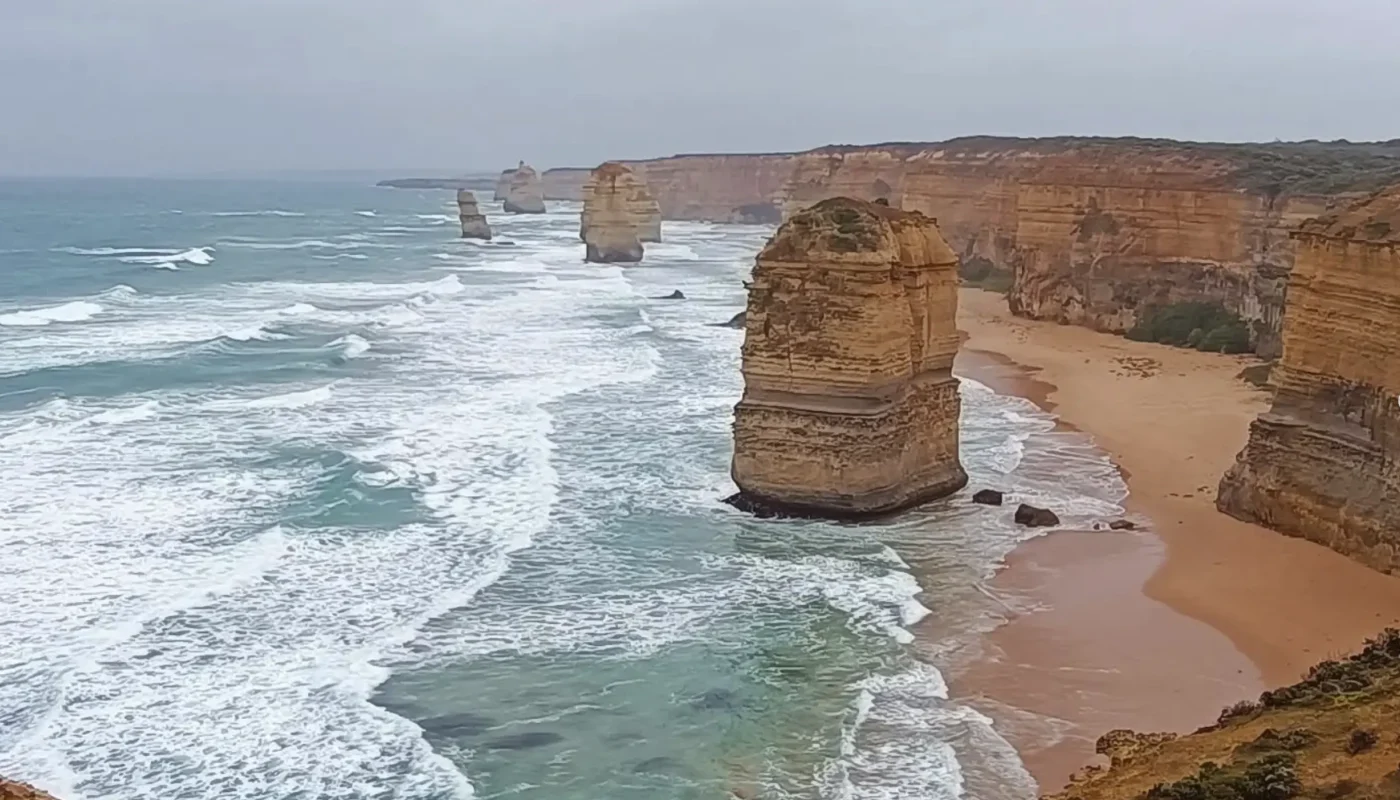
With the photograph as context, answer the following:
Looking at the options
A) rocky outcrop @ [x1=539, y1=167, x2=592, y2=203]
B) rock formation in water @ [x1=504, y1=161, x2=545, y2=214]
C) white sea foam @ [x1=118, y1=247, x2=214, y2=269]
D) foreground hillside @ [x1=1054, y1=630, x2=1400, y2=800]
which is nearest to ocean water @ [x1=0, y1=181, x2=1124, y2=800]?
foreground hillside @ [x1=1054, y1=630, x2=1400, y2=800]

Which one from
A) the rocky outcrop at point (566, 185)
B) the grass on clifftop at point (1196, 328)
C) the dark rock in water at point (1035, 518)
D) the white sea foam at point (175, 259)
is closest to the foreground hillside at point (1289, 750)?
the dark rock in water at point (1035, 518)

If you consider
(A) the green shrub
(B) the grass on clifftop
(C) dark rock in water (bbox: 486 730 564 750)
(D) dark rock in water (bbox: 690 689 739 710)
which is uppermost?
(A) the green shrub

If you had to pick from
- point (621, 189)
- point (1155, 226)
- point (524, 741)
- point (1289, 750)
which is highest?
point (621, 189)

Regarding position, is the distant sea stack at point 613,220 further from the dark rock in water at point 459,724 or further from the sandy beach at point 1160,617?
the dark rock in water at point 459,724

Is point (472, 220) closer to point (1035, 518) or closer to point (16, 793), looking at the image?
point (1035, 518)

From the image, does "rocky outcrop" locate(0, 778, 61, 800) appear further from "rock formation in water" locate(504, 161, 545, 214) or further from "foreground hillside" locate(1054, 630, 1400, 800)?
"rock formation in water" locate(504, 161, 545, 214)

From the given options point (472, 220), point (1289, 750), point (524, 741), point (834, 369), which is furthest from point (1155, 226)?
point (472, 220)

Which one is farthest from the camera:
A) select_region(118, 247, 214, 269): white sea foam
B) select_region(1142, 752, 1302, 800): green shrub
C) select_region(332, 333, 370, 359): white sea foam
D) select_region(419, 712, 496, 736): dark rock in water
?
select_region(118, 247, 214, 269): white sea foam
